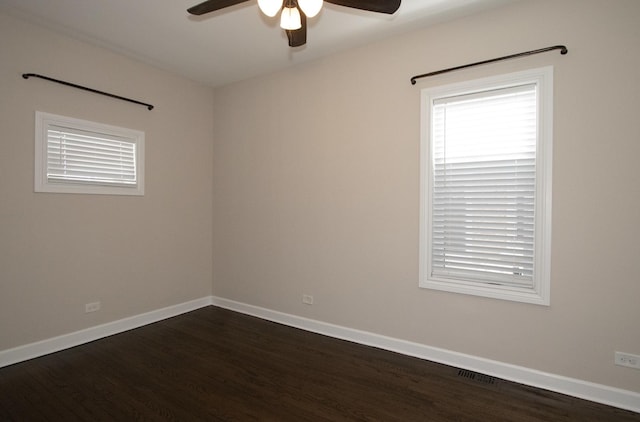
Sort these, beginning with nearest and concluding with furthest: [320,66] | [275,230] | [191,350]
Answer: [191,350]
[320,66]
[275,230]

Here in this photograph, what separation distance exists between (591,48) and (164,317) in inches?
189

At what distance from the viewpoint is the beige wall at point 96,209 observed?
2.75 m

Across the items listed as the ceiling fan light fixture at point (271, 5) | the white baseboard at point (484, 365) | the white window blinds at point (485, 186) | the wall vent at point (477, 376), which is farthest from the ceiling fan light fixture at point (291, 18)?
the wall vent at point (477, 376)

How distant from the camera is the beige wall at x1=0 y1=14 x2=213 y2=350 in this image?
2.75 meters

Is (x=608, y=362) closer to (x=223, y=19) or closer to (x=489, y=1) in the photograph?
(x=489, y=1)

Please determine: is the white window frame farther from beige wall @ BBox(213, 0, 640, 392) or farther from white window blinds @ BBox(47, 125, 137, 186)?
white window blinds @ BBox(47, 125, 137, 186)

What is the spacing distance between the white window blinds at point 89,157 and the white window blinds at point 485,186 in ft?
10.6

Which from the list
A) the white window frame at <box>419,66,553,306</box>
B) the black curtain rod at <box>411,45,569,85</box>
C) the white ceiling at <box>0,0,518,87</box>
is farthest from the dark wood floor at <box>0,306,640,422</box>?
the white ceiling at <box>0,0,518,87</box>

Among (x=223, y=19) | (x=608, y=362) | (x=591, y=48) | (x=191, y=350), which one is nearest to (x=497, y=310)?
(x=608, y=362)

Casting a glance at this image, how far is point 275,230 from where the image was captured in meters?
3.88

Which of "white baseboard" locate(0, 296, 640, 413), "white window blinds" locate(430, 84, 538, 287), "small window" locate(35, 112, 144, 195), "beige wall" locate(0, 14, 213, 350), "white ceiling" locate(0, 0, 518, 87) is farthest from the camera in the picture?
"small window" locate(35, 112, 144, 195)

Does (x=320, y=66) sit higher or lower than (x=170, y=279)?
higher

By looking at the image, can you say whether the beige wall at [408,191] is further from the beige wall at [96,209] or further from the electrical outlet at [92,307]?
the electrical outlet at [92,307]

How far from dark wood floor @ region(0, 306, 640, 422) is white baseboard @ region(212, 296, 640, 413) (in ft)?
0.22
